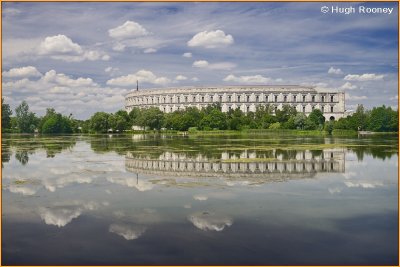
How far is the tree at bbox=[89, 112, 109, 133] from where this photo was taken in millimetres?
66713

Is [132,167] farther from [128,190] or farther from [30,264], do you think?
[30,264]

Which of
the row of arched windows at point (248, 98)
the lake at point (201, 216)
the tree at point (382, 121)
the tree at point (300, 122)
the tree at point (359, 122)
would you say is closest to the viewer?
the lake at point (201, 216)

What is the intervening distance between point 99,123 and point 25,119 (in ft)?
66.2

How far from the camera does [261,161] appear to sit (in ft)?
58.5

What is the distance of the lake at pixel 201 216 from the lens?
6.52 metres

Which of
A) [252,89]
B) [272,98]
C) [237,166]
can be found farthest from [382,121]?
[237,166]

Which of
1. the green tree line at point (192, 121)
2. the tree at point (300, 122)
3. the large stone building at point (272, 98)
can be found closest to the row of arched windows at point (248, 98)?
the large stone building at point (272, 98)

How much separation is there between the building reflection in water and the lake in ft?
0.33

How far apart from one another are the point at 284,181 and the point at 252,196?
2.63 metres

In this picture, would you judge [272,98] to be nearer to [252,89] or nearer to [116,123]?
[252,89]

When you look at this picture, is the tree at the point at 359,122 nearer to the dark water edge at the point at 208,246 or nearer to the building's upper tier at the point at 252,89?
the building's upper tier at the point at 252,89

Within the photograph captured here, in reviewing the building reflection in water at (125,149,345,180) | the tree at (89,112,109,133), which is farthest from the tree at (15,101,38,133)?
the building reflection in water at (125,149,345,180)

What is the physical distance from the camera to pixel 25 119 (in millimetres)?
78875

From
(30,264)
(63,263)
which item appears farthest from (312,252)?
(30,264)
